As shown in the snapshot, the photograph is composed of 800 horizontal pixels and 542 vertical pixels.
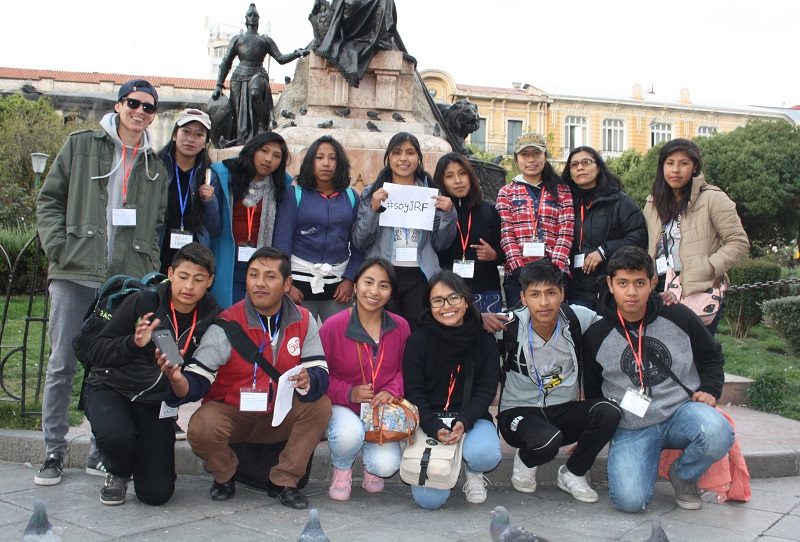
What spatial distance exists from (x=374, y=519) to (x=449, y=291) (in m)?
1.31

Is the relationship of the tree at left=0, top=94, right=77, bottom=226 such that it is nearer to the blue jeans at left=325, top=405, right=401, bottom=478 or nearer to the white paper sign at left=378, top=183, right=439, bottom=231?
the white paper sign at left=378, top=183, right=439, bottom=231

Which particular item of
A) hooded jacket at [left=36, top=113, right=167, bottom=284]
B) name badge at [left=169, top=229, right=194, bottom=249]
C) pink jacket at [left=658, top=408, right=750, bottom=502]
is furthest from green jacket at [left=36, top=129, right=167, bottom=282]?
pink jacket at [left=658, top=408, right=750, bottom=502]

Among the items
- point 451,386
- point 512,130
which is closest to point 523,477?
point 451,386

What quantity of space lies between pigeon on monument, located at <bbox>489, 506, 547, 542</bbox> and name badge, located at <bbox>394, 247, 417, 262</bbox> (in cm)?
230

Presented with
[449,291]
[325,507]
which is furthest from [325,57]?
[325,507]

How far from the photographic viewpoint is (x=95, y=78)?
50031 millimetres

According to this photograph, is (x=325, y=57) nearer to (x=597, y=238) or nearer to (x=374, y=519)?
(x=597, y=238)

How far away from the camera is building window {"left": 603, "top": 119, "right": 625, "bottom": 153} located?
52656 mm

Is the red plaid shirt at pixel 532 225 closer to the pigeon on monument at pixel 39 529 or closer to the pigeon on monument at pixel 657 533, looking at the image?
the pigeon on monument at pixel 657 533

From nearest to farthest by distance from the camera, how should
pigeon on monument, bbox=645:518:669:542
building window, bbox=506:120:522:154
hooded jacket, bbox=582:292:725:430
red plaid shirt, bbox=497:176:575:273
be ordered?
pigeon on monument, bbox=645:518:669:542 < hooded jacket, bbox=582:292:725:430 < red plaid shirt, bbox=497:176:575:273 < building window, bbox=506:120:522:154

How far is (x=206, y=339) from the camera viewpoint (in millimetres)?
3990

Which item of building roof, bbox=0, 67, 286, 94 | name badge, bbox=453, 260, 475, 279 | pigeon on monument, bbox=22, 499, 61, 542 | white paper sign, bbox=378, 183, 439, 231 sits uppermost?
building roof, bbox=0, 67, 286, 94

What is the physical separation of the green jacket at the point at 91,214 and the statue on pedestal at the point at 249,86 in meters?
4.62

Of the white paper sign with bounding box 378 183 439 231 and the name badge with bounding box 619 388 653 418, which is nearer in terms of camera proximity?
the name badge with bounding box 619 388 653 418
